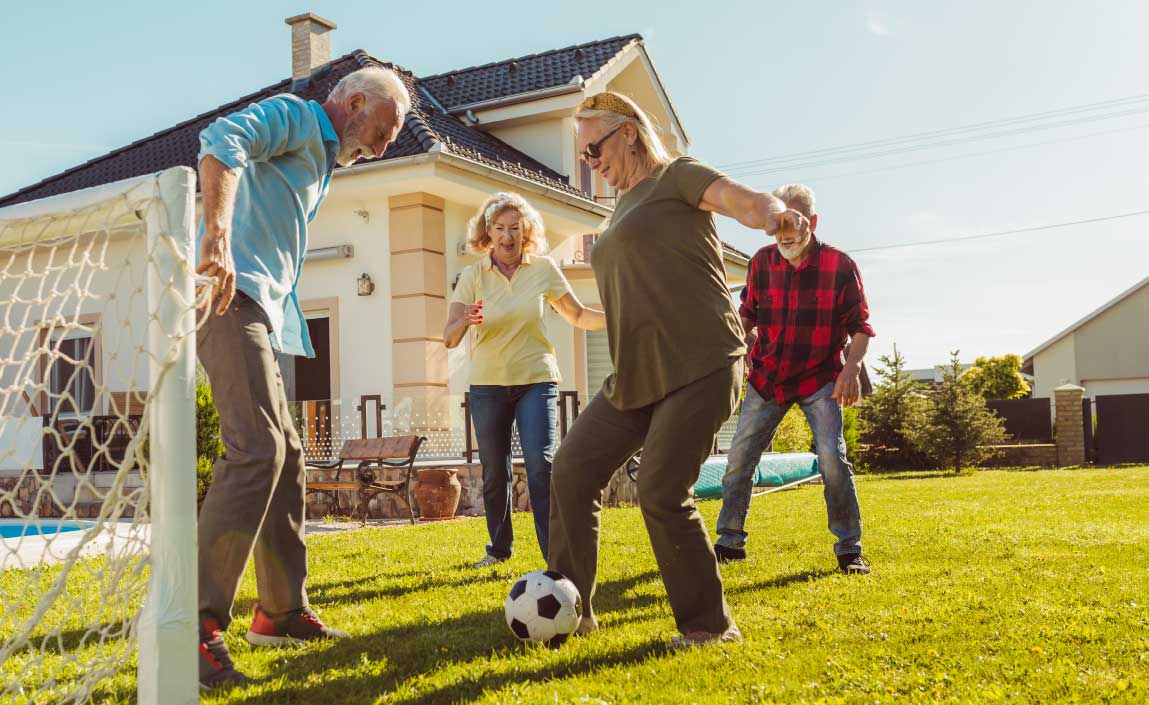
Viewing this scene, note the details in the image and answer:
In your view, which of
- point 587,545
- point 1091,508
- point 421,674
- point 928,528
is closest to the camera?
point 421,674

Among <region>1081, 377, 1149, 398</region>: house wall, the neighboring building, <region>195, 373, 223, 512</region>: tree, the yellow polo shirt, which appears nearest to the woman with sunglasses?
the yellow polo shirt

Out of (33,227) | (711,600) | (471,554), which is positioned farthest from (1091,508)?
(33,227)

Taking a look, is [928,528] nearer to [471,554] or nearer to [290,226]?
[471,554]

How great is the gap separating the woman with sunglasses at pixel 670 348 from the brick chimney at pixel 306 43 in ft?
44.3

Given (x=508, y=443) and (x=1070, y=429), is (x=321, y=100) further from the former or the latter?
(x=1070, y=429)

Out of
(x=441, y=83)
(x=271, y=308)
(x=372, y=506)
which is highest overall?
(x=441, y=83)

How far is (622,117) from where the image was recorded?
367cm

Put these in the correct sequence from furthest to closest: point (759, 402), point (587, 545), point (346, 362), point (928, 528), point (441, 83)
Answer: point (441, 83)
point (346, 362)
point (928, 528)
point (759, 402)
point (587, 545)

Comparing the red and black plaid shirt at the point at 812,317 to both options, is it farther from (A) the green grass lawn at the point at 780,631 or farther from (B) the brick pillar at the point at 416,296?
(B) the brick pillar at the point at 416,296

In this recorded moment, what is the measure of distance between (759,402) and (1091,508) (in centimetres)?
490

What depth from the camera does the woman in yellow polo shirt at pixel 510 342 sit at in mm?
5516

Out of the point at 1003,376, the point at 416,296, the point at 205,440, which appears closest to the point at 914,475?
the point at 416,296

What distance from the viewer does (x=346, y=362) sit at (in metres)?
13.4

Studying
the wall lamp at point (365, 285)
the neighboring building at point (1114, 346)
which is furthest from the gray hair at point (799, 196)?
the neighboring building at point (1114, 346)
